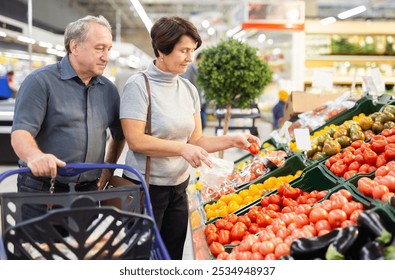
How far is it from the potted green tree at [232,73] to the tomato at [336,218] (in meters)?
3.17

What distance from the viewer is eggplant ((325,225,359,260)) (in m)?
1.70

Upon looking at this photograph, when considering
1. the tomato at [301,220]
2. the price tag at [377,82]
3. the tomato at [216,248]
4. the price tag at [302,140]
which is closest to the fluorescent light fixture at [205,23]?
the price tag at [377,82]

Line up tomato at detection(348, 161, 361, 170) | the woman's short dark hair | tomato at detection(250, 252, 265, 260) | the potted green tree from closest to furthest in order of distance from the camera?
1. tomato at detection(250, 252, 265, 260)
2. the woman's short dark hair
3. tomato at detection(348, 161, 361, 170)
4. the potted green tree

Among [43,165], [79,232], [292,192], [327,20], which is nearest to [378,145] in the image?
[292,192]

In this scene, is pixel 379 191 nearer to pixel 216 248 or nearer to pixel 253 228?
pixel 253 228

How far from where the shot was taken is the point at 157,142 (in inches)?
98.7

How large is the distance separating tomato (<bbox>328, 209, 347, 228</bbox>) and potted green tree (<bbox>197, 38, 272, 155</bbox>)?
10.4ft

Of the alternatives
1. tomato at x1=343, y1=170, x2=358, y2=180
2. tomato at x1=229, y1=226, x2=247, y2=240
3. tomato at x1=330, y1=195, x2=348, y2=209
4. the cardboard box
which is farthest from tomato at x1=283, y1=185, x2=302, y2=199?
the cardboard box

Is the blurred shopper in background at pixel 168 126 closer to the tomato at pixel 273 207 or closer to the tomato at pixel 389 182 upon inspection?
the tomato at pixel 273 207

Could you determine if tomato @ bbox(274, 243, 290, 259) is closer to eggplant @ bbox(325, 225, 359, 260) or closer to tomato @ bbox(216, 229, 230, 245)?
eggplant @ bbox(325, 225, 359, 260)

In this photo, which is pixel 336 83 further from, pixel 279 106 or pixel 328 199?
pixel 328 199

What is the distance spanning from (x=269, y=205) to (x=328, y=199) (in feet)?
1.26

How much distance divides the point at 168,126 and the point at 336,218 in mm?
989
